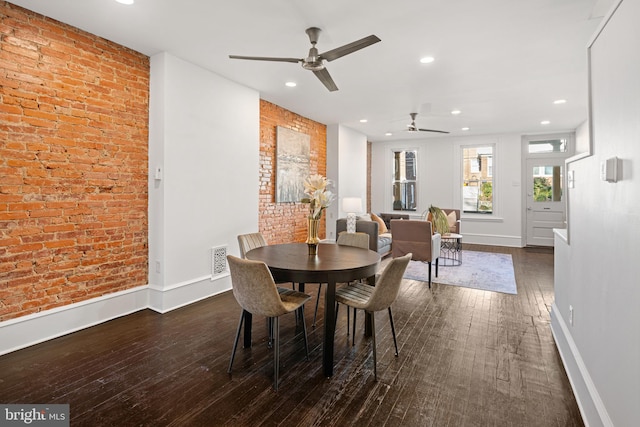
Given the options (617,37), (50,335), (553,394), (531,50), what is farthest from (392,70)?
(50,335)

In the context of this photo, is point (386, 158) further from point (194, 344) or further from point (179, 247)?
point (194, 344)

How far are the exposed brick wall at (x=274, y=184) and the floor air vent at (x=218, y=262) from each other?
1.13 meters

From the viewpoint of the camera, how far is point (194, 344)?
2750mm

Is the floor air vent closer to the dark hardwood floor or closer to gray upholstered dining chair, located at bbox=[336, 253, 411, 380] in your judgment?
the dark hardwood floor

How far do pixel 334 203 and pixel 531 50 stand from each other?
4.31m

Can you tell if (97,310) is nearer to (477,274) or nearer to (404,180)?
(477,274)

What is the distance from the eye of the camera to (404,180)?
9.28 m

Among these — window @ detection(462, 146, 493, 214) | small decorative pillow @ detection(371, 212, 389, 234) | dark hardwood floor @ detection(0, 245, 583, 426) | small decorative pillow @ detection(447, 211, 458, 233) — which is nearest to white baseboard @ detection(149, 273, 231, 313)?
dark hardwood floor @ detection(0, 245, 583, 426)

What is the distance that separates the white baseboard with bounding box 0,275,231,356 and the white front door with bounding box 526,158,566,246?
748 cm

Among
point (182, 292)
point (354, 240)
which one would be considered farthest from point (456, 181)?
point (182, 292)

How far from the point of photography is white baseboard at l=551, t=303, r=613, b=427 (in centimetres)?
163

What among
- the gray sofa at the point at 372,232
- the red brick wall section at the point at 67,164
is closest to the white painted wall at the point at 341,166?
the gray sofa at the point at 372,232

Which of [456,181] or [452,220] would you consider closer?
[452,220]

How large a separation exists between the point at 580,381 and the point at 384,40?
3.13 meters
